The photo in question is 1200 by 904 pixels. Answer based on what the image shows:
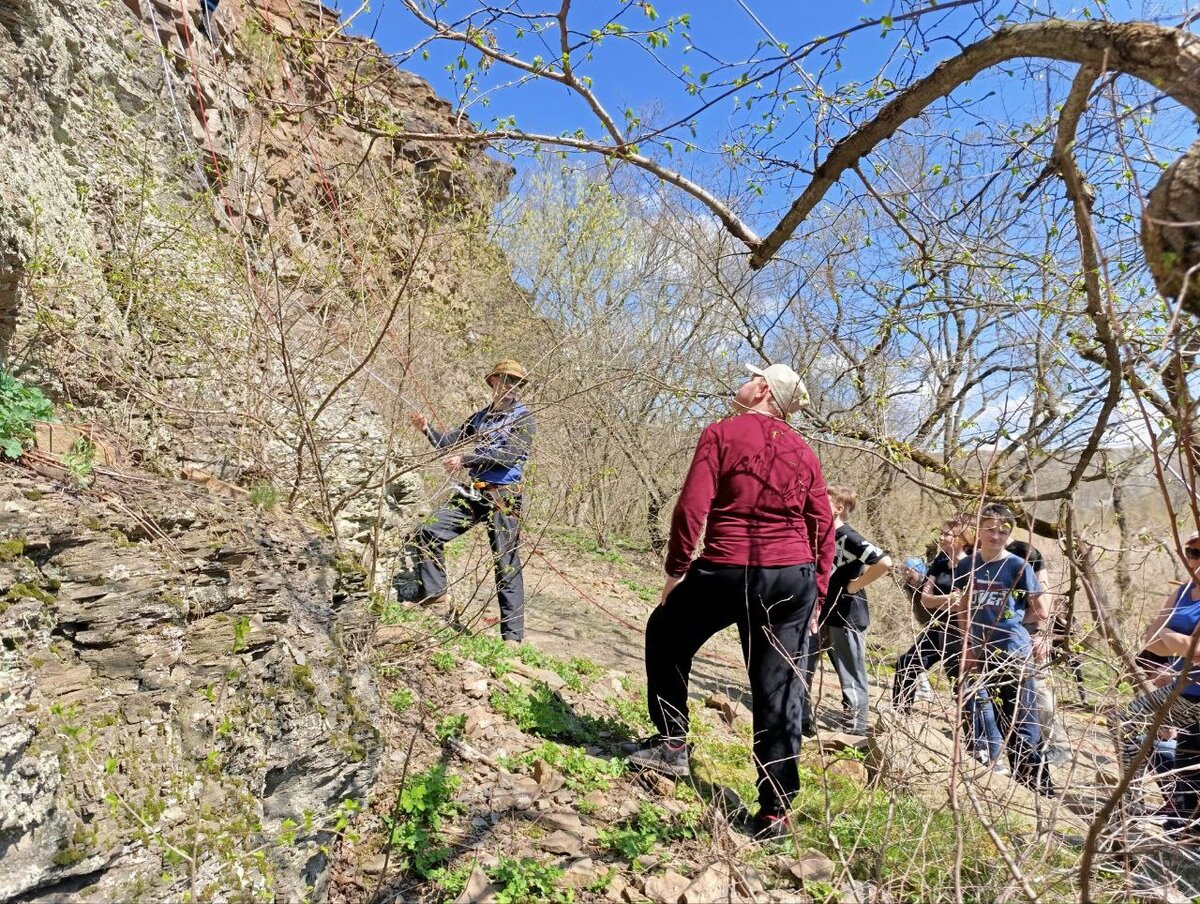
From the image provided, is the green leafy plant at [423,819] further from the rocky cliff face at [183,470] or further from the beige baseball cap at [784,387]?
the beige baseball cap at [784,387]

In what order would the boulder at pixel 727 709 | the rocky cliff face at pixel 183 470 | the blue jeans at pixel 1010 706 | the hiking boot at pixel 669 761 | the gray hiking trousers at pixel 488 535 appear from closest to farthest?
the rocky cliff face at pixel 183 470 < the blue jeans at pixel 1010 706 < the hiking boot at pixel 669 761 < the gray hiking trousers at pixel 488 535 < the boulder at pixel 727 709

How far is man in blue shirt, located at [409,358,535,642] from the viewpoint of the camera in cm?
394

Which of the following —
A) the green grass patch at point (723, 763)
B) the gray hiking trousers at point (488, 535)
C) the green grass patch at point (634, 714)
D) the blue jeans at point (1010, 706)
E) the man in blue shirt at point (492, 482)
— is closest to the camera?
the blue jeans at point (1010, 706)

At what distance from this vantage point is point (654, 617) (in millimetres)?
3133

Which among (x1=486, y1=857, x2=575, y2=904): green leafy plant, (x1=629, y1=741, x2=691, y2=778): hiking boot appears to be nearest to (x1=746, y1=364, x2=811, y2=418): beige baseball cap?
(x1=629, y1=741, x2=691, y2=778): hiking boot

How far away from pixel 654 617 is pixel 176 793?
6.34 ft

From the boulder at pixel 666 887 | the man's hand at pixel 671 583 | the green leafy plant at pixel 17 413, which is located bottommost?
the boulder at pixel 666 887

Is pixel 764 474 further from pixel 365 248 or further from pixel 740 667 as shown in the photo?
pixel 740 667

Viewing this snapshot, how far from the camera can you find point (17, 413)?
2.39m

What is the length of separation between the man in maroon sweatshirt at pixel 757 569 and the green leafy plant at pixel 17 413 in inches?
95.2

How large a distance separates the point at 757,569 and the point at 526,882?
1466mm

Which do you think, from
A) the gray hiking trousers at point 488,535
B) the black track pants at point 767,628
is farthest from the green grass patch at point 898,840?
the gray hiking trousers at point 488,535

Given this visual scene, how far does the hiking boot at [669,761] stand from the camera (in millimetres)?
3178

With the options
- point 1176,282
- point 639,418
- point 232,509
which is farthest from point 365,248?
point 639,418
